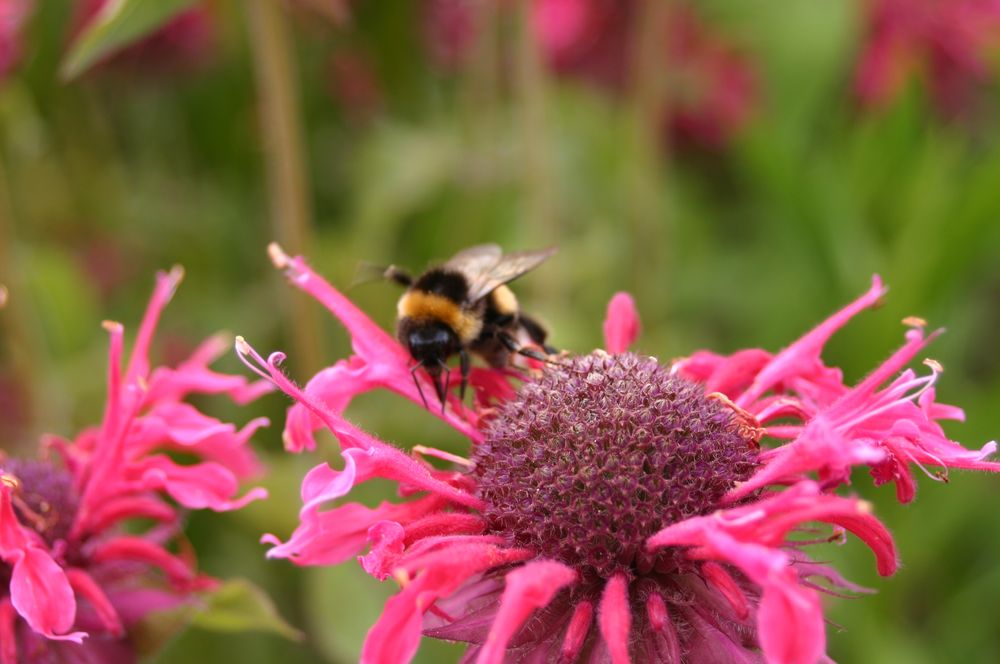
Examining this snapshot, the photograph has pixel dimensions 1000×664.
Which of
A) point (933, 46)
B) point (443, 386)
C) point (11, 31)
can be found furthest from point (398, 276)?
point (933, 46)

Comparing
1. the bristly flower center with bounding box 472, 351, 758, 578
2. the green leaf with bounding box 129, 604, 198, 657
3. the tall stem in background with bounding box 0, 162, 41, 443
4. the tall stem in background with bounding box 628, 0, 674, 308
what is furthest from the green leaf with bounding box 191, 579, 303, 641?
the tall stem in background with bounding box 628, 0, 674, 308

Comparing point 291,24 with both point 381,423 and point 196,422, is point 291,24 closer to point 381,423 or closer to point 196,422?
point 381,423

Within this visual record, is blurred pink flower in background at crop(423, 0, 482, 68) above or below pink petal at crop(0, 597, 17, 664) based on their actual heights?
above

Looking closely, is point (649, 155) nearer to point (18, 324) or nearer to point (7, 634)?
point (18, 324)

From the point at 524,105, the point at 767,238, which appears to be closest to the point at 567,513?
the point at 524,105

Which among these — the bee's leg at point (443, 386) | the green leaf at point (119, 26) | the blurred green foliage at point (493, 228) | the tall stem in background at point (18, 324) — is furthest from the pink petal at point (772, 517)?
the tall stem in background at point (18, 324)

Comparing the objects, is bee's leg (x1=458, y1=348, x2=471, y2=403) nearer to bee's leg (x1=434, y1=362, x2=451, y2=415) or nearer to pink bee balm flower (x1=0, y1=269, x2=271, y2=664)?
bee's leg (x1=434, y1=362, x2=451, y2=415)

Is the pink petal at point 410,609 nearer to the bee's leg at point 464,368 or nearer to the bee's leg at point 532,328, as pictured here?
the bee's leg at point 464,368
